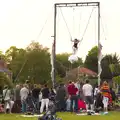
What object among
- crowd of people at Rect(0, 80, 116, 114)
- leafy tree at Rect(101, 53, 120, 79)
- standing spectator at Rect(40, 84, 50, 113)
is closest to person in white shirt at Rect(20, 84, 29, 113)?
crowd of people at Rect(0, 80, 116, 114)

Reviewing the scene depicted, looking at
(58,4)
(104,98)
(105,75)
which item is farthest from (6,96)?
(105,75)

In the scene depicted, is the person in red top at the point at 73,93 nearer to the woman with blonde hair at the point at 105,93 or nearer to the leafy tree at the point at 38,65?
the woman with blonde hair at the point at 105,93

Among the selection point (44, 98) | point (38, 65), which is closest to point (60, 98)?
point (44, 98)

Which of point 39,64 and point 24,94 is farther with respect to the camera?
point 39,64

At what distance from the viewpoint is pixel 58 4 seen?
29797 mm

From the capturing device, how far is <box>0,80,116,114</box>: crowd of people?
24.8 meters

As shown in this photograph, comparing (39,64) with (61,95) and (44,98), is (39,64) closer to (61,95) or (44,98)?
(61,95)

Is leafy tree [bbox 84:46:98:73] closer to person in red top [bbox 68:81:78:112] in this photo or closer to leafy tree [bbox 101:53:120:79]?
leafy tree [bbox 101:53:120:79]

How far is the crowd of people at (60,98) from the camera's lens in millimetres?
24784

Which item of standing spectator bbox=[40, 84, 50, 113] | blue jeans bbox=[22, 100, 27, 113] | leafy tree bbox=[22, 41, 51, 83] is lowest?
blue jeans bbox=[22, 100, 27, 113]

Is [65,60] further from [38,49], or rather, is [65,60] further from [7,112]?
[7,112]

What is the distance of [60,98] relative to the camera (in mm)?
26672

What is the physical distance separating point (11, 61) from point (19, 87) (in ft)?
259

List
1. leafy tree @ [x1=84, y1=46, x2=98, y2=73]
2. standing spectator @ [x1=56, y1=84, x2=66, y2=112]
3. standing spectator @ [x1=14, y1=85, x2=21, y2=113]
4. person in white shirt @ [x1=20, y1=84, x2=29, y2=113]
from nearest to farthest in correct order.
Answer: person in white shirt @ [x1=20, y1=84, x2=29, y2=113] < standing spectator @ [x1=56, y1=84, x2=66, y2=112] < standing spectator @ [x1=14, y1=85, x2=21, y2=113] < leafy tree @ [x1=84, y1=46, x2=98, y2=73]
